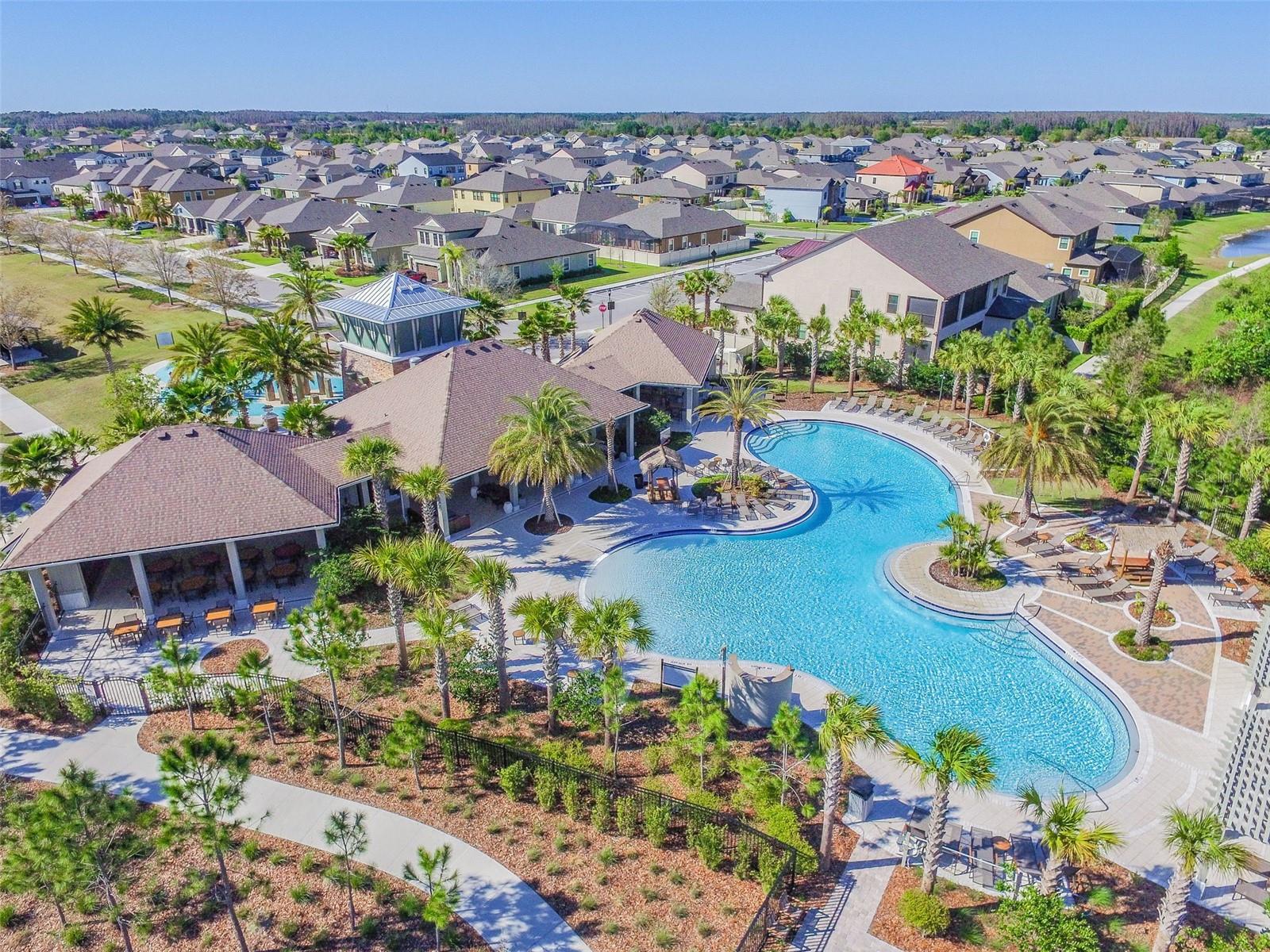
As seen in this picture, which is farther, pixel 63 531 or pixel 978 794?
pixel 63 531

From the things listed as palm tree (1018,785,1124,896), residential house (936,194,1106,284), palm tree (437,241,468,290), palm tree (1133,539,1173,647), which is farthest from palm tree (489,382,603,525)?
residential house (936,194,1106,284)

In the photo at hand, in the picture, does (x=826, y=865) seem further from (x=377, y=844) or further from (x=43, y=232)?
(x=43, y=232)

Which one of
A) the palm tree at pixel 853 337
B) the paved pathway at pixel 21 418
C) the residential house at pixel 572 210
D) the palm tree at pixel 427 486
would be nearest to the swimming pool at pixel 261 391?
the paved pathway at pixel 21 418

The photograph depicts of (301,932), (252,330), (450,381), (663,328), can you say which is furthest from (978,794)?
(252,330)

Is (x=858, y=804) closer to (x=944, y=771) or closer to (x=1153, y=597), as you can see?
(x=944, y=771)

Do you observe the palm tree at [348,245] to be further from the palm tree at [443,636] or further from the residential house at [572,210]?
the palm tree at [443,636]

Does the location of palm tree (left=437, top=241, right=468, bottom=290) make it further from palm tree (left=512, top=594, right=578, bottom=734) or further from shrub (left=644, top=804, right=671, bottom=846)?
shrub (left=644, top=804, right=671, bottom=846)
